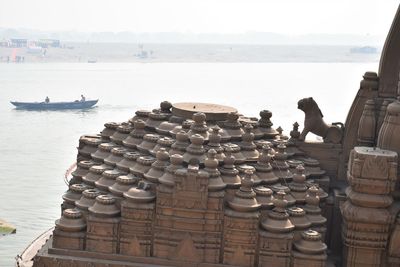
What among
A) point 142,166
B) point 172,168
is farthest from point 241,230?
point 142,166

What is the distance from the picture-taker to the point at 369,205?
9570 mm

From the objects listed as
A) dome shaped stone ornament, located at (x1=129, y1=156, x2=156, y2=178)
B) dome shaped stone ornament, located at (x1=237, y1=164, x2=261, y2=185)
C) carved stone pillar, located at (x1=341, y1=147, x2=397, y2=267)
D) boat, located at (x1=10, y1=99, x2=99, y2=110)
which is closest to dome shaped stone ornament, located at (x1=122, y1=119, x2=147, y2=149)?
dome shaped stone ornament, located at (x1=129, y1=156, x2=156, y2=178)

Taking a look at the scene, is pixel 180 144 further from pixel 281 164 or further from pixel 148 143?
pixel 281 164

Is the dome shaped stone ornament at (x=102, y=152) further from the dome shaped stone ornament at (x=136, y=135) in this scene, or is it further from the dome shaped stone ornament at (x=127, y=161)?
the dome shaped stone ornament at (x=127, y=161)

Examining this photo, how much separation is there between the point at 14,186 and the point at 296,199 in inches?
864

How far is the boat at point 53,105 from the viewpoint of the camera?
52.9m

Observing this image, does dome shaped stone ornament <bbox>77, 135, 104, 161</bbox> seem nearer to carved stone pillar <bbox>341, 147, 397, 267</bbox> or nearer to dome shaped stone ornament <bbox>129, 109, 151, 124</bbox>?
dome shaped stone ornament <bbox>129, 109, 151, 124</bbox>

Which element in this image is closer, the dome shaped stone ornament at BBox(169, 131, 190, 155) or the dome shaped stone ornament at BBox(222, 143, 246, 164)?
the dome shaped stone ornament at BBox(169, 131, 190, 155)

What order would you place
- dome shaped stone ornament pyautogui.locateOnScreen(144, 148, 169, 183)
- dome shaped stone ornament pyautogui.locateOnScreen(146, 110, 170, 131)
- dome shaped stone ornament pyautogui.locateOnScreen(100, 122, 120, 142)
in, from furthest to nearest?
dome shaped stone ornament pyautogui.locateOnScreen(100, 122, 120, 142)
dome shaped stone ornament pyautogui.locateOnScreen(146, 110, 170, 131)
dome shaped stone ornament pyautogui.locateOnScreen(144, 148, 169, 183)

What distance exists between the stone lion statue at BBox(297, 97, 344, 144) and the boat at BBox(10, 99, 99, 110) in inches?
1712

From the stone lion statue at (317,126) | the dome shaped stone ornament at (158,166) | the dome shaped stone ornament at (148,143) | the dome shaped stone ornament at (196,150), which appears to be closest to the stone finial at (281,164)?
the stone lion statue at (317,126)

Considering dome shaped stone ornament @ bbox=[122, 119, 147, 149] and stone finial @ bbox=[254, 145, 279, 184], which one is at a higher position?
dome shaped stone ornament @ bbox=[122, 119, 147, 149]

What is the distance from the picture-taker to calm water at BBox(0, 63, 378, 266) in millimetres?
26844

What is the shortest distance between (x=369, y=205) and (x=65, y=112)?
156 ft
